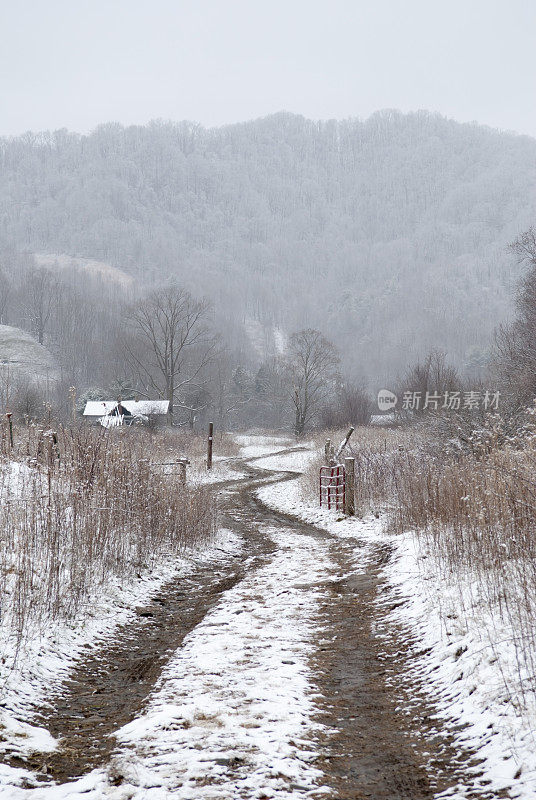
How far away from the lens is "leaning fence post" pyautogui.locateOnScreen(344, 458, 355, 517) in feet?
47.2

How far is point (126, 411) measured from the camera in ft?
175

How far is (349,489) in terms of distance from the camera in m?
14.6

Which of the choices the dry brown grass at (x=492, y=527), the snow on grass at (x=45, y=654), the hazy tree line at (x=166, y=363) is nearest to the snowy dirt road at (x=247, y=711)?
the snow on grass at (x=45, y=654)

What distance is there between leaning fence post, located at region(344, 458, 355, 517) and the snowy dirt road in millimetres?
6479

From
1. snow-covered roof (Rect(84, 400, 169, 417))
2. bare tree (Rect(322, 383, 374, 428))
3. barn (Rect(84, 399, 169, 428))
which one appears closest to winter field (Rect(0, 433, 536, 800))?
barn (Rect(84, 399, 169, 428))

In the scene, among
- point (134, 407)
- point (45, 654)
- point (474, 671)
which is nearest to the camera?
point (474, 671)

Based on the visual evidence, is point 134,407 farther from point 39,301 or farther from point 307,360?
point 39,301

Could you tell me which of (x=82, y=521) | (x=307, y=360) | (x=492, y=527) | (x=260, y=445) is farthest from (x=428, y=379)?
(x=82, y=521)

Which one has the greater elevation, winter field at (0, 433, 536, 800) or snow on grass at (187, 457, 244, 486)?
winter field at (0, 433, 536, 800)

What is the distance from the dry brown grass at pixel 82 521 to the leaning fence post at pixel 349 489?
3.92 meters

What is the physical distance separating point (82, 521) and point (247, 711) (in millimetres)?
4056

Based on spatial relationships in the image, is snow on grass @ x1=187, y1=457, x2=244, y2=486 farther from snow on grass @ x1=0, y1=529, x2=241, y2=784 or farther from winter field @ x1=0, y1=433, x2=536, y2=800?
snow on grass @ x1=0, y1=529, x2=241, y2=784

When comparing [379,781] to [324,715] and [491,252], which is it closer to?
[324,715]

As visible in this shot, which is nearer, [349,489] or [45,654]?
[45,654]
